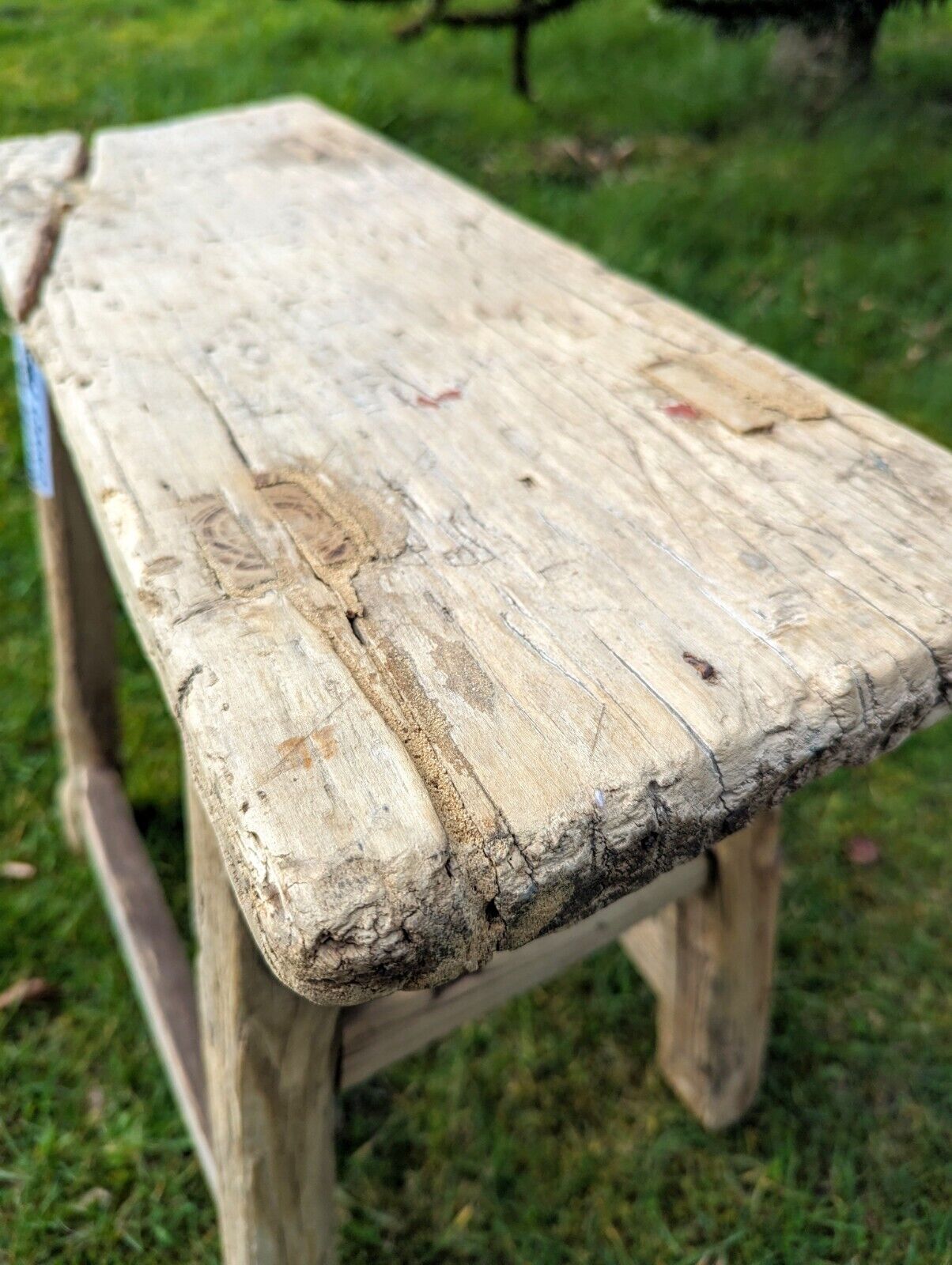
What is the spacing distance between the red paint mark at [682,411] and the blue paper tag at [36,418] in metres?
0.78

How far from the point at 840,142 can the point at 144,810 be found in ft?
10.0

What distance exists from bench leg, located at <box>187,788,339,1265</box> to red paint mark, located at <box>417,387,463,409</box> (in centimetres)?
43

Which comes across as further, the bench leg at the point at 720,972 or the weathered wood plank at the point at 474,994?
the bench leg at the point at 720,972

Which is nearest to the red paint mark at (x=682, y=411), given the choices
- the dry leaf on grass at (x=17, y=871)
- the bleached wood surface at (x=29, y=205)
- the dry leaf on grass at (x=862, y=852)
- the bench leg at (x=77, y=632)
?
the bleached wood surface at (x=29, y=205)

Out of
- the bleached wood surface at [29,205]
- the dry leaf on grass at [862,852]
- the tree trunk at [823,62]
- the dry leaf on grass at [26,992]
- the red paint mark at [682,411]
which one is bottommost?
the dry leaf on grass at [862,852]

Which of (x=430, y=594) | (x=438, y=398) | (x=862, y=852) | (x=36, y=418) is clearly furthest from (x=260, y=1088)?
(x=862, y=852)

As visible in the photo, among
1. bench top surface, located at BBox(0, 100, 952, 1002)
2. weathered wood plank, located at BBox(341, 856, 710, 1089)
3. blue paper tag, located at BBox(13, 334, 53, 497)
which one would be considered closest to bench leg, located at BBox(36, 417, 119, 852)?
blue paper tag, located at BBox(13, 334, 53, 497)

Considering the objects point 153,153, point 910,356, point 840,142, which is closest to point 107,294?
point 153,153

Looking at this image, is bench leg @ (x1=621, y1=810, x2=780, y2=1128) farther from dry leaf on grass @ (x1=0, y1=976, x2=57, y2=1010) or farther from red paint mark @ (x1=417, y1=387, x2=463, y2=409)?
dry leaf on grass @ (x1=0, y1=976, x2=57, y2=1010)

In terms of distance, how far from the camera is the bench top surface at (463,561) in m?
0.67

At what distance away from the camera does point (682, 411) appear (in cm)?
105

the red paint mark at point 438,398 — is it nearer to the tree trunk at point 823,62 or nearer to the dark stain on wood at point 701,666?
the dark stain on wood at point 701,666

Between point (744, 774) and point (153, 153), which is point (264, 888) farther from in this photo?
point (153, 153)

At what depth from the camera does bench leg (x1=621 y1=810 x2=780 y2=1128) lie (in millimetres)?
1374
